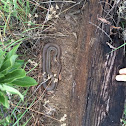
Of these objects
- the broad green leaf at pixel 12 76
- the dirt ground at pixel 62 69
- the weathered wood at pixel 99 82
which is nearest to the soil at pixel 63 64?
the dirt ground at pixel 62 69

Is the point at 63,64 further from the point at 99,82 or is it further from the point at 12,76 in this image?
the point at 12,76

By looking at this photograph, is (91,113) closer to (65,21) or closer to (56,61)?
(56,61)

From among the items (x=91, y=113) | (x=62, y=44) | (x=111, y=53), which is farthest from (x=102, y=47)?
(x=62, y=44)

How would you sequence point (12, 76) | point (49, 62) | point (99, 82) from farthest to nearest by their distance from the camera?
point (49, 62) → point (99, 82) → point (12, 76)

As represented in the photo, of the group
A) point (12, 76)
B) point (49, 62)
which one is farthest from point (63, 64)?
point (12, 76)

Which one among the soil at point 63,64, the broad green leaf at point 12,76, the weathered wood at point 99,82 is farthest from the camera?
the soil at point 63,64

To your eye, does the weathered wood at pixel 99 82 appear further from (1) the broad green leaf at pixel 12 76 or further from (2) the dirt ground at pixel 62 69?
(1) the broad green leaf at pixel 12 76

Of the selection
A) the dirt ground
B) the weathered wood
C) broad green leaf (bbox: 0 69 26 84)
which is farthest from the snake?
broad green leaf (bbox: 0 69 26 84)

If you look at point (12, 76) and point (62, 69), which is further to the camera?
point (62, 69)
